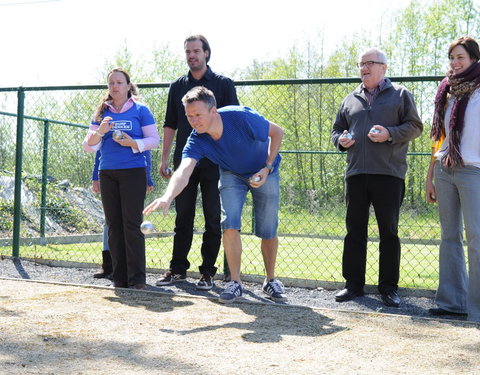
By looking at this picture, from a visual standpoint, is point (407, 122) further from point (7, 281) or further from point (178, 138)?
point (7, 281)

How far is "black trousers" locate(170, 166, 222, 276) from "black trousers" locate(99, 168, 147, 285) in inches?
16.3

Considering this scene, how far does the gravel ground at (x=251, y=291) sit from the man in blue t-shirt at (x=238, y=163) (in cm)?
40

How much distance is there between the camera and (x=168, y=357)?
3578mm

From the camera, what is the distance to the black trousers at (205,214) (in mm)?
6023

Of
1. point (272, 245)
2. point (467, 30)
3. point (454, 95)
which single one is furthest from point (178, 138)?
point (467, 30)

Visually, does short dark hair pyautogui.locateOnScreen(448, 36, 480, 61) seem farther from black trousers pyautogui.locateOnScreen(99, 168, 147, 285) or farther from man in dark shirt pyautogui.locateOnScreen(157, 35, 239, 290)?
black trousers pyautogui.locateOnScreen(99, 168, 147, 285)

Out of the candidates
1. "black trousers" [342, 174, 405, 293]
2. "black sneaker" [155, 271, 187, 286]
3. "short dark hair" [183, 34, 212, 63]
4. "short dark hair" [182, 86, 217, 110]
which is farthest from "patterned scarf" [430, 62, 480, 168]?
"black sneaker" [155, 271, 187, 286]

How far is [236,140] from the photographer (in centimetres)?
509

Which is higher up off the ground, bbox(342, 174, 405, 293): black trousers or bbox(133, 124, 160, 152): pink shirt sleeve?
bbox(133, 124, 160, 152): pink shirt sleeve

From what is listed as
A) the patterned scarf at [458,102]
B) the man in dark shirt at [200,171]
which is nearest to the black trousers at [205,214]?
the man in dark shirt at [200,171]

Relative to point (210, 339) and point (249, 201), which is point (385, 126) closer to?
point (210, 339)

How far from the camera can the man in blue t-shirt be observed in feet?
16.3

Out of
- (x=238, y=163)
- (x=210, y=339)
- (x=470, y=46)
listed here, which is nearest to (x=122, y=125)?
(x=238, y=163)

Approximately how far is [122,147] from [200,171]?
2.43ft
